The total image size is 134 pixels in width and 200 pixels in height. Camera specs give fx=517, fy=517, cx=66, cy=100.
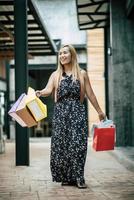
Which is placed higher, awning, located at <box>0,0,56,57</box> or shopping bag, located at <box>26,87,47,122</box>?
awning, located at <box>0,0,56,57</box>

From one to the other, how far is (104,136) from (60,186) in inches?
34.7

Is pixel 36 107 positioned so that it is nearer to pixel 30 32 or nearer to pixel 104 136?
pixel 104 136

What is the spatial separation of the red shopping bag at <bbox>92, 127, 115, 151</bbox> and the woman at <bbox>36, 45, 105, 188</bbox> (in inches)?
8.8

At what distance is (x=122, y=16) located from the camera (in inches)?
537

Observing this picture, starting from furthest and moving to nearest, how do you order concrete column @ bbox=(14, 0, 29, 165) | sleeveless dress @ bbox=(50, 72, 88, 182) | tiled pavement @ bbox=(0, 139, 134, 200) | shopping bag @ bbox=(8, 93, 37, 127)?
1. concrete column @ bbox=(14, 0, 29, 165)
2. sleeveless dress @ bbox=(50, 72, 88, 182)
3. shopping bag @ bbox=(8, 93, 37, 127)
4. tiled pavement @ bbox=(0, 139, 134, 200)

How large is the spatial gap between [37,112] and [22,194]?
1.02 m

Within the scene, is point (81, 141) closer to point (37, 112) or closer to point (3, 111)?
point (37, 112)

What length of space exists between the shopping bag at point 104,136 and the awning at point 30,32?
6439 mm

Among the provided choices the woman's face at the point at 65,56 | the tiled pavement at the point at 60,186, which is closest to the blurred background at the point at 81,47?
the tiled pavement at the point at 60,186

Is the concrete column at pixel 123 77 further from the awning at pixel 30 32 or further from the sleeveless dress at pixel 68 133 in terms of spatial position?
the sleeveless dress at pixel 68 133

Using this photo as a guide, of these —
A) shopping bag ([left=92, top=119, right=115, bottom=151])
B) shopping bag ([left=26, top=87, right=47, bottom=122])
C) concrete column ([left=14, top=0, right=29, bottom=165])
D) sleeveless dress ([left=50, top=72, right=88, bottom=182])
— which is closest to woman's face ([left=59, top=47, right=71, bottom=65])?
sleeveless dress ([left=50, top=72, right=88, bottom=182])

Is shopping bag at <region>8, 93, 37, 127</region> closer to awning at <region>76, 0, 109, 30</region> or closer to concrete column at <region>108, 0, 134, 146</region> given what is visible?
concrete column at <region>108, 0, 134, 146</region>

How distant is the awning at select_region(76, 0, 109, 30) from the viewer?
14898 mm

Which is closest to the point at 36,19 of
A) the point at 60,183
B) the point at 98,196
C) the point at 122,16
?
the point at 122,16
